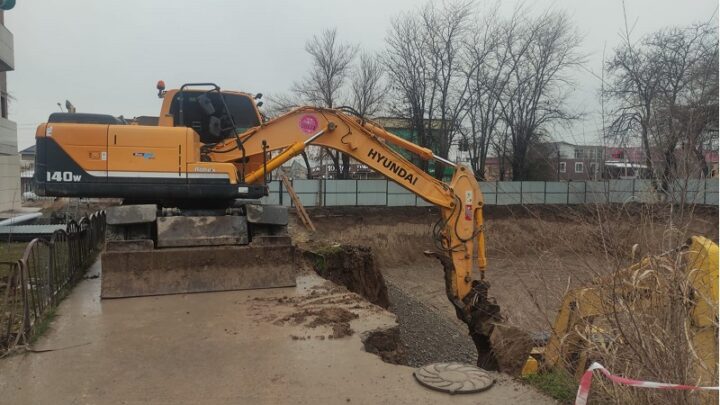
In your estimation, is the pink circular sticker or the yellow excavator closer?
the yellow excavator

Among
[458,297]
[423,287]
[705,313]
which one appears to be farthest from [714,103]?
[423,287]

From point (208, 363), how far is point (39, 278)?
2878mm

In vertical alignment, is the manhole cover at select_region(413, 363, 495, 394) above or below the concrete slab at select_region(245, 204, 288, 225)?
below

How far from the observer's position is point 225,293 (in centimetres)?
680

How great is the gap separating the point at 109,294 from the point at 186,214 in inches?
59.8

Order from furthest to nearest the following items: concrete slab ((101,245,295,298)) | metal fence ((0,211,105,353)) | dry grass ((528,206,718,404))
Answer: concrete slab ((101,245,295,298))
metal fence ((0,211,105,353))
dry grass ((528,206,718,404))

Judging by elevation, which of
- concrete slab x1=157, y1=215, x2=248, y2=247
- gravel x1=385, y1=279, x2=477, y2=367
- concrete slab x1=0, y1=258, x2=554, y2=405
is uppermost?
concrete slab x1=157, y1=215, x2=248, y2=247

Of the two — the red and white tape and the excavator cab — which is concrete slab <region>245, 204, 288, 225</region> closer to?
the excavator cab

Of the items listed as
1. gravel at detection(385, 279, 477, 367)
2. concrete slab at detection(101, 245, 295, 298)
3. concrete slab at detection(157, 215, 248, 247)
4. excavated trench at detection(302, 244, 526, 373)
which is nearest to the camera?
concrete slab at detection(101, 245, 295, 298)

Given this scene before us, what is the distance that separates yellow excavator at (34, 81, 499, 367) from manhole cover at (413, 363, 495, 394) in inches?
124

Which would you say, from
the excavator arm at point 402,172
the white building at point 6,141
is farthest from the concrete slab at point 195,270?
the white building at point 6,141

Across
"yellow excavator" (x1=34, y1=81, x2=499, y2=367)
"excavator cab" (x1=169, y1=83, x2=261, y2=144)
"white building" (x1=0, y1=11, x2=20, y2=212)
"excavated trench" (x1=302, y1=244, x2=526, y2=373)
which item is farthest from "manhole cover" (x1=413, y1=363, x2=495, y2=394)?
"white building" (x1=0, y1=11, x2=20, y2=212)

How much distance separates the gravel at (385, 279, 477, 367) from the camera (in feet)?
29.8

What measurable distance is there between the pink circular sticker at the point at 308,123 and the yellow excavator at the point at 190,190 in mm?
18
